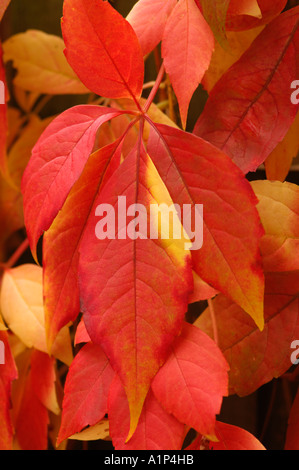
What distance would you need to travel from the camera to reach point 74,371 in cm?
29

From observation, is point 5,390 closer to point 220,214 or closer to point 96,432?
point 96,432

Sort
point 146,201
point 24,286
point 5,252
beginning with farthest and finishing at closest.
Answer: point 5,252 < point 24,286 < point 146,201

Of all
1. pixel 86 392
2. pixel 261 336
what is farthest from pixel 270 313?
pixel 86 392

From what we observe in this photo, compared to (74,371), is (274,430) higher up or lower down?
lower down

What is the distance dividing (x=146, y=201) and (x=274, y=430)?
0.89 feet

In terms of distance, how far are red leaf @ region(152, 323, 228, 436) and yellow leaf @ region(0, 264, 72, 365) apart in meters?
0.12

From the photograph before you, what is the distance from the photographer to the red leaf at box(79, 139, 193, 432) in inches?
9.7

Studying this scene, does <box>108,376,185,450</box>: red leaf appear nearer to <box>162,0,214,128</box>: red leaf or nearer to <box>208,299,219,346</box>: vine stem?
<box>208,299,219,346</box>: vine stem

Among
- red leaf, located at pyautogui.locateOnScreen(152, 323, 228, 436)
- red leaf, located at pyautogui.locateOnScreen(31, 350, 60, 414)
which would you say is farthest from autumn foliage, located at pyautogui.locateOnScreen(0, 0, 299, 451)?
red leaf, located at pyautogui.locateOnScreen(31, 350, 60, 414)

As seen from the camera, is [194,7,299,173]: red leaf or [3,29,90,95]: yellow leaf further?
[3,29,90,95]: yellow leaf

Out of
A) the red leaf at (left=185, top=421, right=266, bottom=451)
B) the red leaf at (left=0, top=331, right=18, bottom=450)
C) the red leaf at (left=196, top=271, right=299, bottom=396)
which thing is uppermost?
Answer: the red leaf at (left=196, top=271, right=299, bottom=396)

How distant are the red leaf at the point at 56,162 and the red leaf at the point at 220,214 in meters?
0.04
